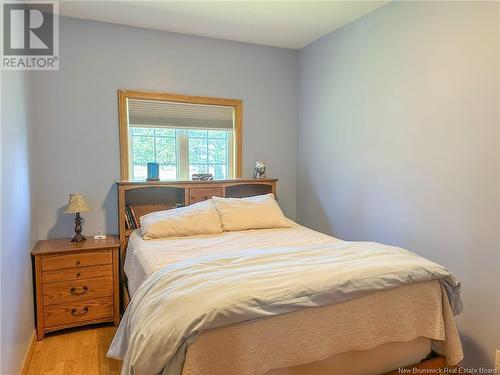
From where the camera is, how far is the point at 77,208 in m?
2.75

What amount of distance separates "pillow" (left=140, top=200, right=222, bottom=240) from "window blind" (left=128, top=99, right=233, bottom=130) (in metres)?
0.94

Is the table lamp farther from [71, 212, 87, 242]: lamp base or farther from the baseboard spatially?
the baseboard

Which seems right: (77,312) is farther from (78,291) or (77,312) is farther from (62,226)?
(62,226)

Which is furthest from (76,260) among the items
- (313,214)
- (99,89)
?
(313,214)

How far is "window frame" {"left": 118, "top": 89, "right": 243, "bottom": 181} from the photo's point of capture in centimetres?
312

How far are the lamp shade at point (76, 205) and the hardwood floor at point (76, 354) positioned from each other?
3.10 feet

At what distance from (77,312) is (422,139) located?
290cm

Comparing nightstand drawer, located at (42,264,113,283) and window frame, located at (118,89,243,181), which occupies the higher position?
window frame, located at (118,89,243,181)

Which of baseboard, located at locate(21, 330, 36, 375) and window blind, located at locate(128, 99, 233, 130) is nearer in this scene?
baseboard, located at locate(21, 330, 36, 375)

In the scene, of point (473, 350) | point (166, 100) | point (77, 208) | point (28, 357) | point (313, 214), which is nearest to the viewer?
point (473, 350)

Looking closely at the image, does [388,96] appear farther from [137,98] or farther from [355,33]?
[137,98]

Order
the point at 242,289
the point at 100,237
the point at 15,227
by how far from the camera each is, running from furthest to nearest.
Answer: the point at 100,237, the point at 15,227, the point at 242,289

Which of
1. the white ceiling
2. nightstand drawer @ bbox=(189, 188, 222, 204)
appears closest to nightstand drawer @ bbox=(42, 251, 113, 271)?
nightstand drawer @ bbox=(189, 188, 222, 204)

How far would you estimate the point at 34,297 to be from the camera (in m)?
2.54
